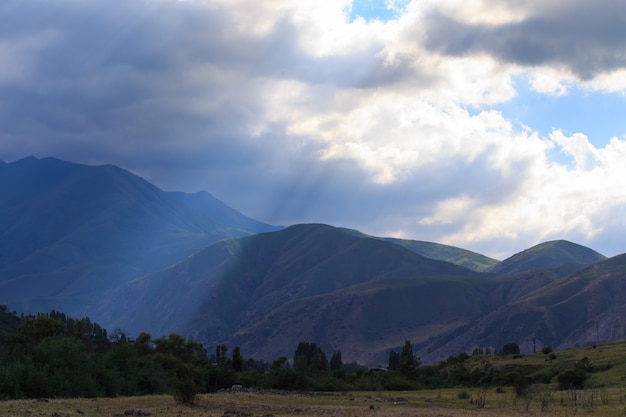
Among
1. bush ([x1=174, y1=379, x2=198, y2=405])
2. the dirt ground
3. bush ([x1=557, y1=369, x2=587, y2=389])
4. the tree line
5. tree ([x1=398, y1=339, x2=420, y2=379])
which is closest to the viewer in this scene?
the dirt ground

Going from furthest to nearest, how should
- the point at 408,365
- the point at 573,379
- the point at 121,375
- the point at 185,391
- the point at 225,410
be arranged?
1. the point at 408,365
2. the point at 573,379
3. the point at 121,375
4. the point at 185,391
5. the point at 225,410

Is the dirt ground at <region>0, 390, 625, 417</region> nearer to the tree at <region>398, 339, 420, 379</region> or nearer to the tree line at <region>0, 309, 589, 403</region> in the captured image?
the tree line at <region>0, 309, 589, 403</region>

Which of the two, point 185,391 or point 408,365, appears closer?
point 185,391

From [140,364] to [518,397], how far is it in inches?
1435

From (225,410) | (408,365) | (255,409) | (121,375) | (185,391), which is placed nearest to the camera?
(225,410)

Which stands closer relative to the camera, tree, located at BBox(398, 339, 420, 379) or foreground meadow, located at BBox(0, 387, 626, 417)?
foreground meadow, located at BBox(0, 387, 626, 417)

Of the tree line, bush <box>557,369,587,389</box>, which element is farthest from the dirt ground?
bush <box>557,369,587,389</box>

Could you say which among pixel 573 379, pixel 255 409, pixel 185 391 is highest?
pixel 185 391

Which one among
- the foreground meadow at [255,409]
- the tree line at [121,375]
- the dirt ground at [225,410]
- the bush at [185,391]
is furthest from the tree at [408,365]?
the bush at [185,391]

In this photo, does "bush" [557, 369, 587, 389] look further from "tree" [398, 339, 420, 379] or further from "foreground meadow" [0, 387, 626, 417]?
"tree" [398, 339, 420, 379]

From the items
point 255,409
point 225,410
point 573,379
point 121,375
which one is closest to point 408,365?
point 573,379

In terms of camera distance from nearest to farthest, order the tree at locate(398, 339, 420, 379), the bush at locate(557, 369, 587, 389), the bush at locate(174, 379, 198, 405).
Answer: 1. the bush at locate(174, 379, 198, 405)
2. the bush at locate(557, 369, 587, 389)
3. the tree at locate(398, 339, 420, 379)

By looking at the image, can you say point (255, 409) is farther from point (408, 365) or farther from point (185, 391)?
point (408, 365)

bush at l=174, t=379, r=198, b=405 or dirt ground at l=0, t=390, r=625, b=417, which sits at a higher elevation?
bush at l=174, t=379, r=198, b=405
